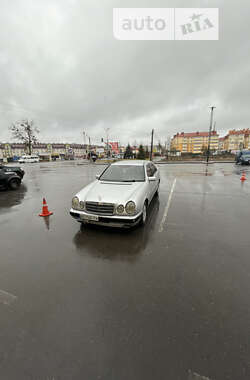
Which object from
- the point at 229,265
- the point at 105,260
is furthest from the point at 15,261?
the point at 229,265

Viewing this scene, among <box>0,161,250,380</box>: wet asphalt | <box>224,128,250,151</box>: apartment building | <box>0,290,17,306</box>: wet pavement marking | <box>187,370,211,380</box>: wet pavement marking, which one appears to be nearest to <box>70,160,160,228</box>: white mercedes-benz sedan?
<box>0,161,250,380</box>: wet asphalt

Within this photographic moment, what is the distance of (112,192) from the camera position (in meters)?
3.94

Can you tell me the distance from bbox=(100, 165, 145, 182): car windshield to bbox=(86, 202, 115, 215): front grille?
146 cm

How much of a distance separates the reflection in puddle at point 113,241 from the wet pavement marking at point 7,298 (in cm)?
120

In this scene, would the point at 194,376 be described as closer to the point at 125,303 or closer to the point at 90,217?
the point at 125,303

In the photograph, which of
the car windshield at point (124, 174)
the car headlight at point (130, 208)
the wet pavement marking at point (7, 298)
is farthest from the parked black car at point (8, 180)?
the car headlight at point (130, 208)

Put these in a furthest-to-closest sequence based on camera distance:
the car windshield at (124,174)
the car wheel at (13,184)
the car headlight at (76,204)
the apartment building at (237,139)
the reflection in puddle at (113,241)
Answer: the apartment building at (237,139)
the car wheel at (13,184)
the car windshield at (124,174)
the car headlight at (76,204)
the reflection in puddle at (113,241)

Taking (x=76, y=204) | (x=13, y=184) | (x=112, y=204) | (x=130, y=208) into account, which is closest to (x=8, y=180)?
(x=13, y=184)

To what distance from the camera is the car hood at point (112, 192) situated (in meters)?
3.63

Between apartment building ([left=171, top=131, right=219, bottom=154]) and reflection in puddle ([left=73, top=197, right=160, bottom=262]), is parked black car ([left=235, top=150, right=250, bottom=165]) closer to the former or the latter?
reflection in puddle ([left=73, top=197, right=160, bottom=262])

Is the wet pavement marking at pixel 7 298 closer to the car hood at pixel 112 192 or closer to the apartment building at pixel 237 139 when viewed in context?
the car hood at pixel 112 192

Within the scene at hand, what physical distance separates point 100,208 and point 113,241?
0.80 meters

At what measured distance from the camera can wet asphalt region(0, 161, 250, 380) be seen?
4.80 feet

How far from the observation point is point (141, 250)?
126 inches
